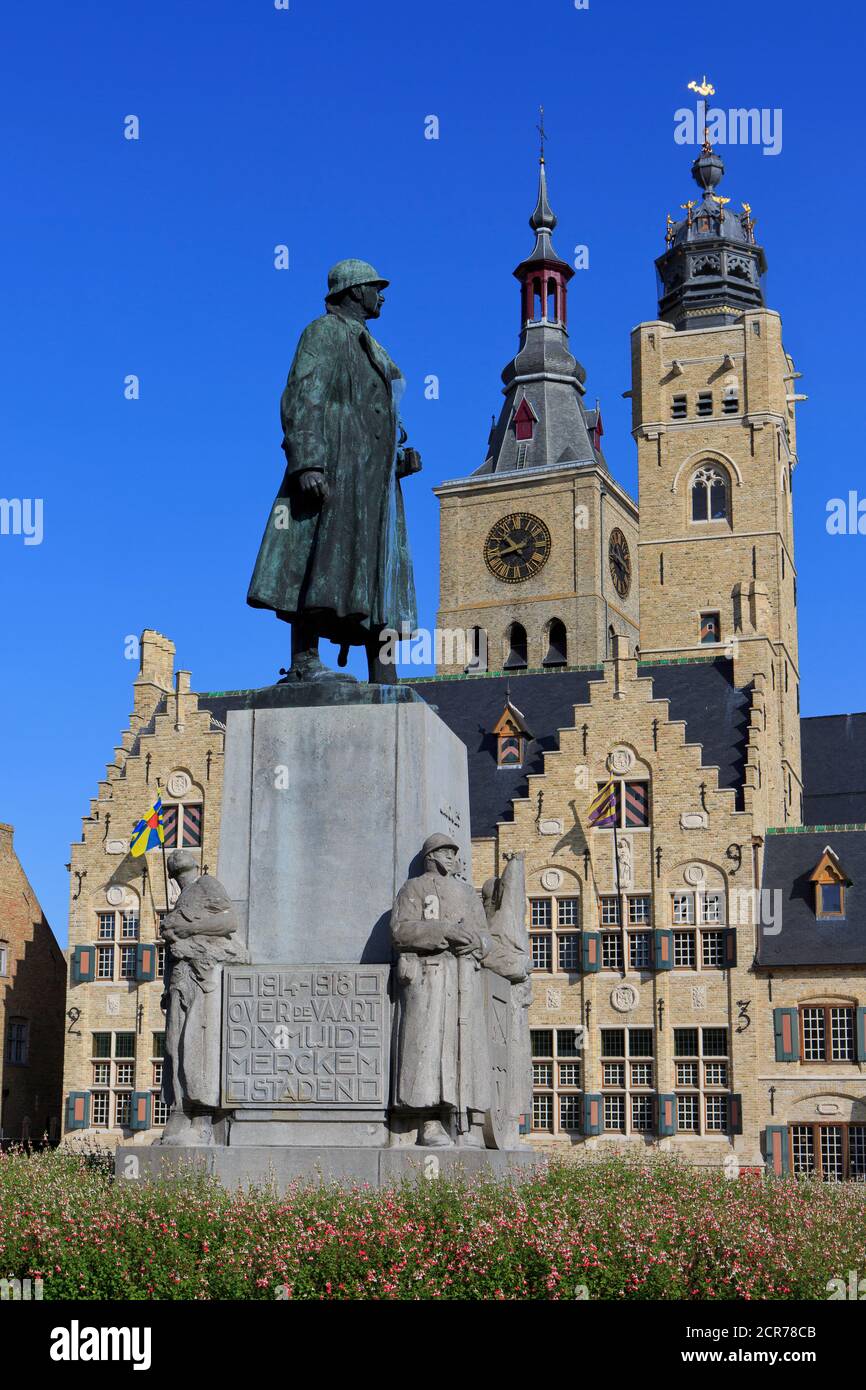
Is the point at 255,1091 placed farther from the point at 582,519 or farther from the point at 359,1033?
the point at 582,519

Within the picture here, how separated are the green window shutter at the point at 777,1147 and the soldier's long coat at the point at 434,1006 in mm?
34895

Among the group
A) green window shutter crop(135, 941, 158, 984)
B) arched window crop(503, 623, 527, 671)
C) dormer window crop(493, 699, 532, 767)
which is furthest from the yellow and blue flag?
arched window crop(503, 623, 527, 671)

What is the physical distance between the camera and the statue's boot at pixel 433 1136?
11.2 m

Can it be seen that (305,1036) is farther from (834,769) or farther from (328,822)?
(834,769)

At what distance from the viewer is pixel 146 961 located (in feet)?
166

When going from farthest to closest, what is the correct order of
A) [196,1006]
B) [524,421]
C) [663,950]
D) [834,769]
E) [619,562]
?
[524,421] < [619,562] < [834,769] < [663,950] < [196,1006]

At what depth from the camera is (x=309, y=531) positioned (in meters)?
12.7

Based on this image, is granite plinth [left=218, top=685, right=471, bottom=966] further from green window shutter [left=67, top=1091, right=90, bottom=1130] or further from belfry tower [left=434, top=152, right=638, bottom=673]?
belfry tower [left=434, top=152, right=638, bottom=673]

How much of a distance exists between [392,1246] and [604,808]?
38819 millimetres

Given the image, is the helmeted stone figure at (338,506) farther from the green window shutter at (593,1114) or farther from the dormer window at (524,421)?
the dormer window at (524,421)

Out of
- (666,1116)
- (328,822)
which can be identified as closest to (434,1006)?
(328,822)

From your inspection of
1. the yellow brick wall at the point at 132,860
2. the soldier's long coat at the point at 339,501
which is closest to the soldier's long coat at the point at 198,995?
the soldier's long coat at the point at 339,501

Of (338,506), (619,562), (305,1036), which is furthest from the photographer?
(619,562)
